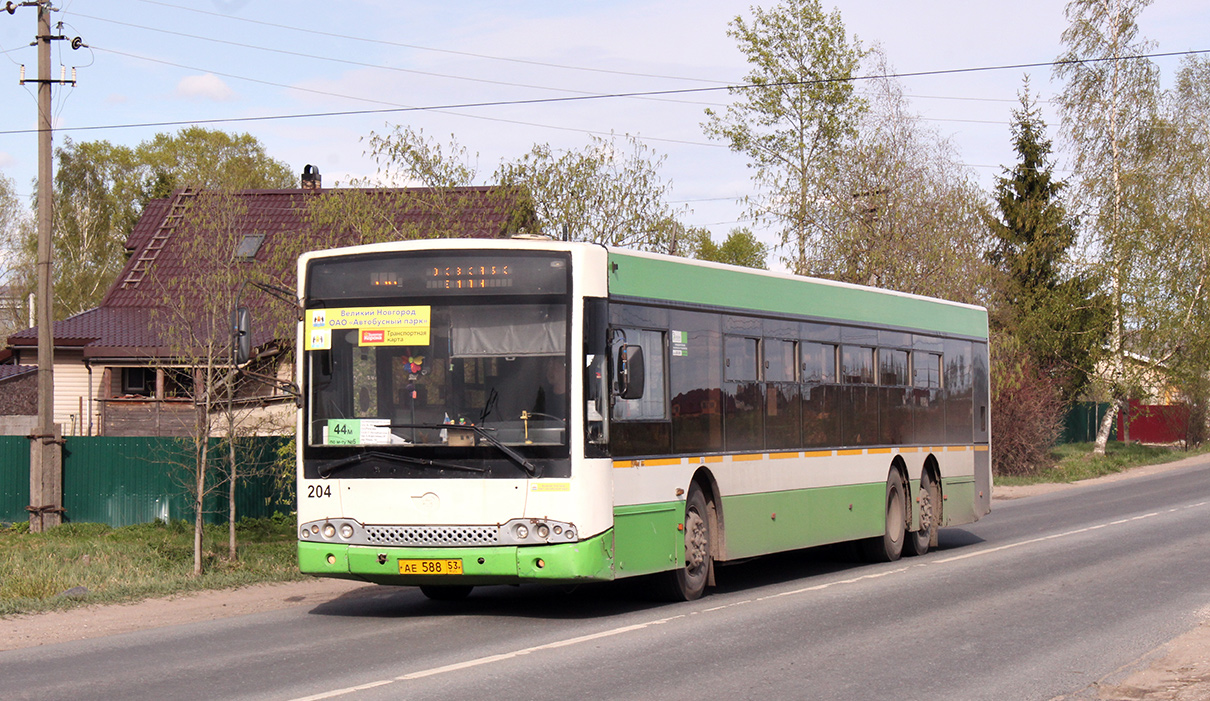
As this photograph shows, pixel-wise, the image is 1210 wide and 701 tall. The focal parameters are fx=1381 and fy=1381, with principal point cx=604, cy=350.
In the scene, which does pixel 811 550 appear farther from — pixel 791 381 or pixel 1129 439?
pixel 1129 439

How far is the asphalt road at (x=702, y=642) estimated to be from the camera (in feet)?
28.1

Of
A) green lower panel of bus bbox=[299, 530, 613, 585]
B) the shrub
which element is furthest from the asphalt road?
the shrub

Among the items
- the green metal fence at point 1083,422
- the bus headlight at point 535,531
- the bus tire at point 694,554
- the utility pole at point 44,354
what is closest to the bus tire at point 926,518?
the bus tire at point 694,554

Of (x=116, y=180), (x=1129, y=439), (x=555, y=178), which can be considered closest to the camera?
(x=555, y=178)

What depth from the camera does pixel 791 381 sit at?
14.9 metres

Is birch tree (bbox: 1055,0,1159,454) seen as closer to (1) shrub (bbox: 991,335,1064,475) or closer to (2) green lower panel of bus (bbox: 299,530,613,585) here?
(1) shrub (bbox: 991,335,1064,475)

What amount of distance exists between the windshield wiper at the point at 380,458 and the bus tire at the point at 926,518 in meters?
8.70

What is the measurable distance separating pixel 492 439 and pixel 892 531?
7749 millimetres

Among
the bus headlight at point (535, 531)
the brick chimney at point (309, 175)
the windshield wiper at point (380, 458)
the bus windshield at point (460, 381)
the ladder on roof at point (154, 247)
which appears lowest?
the bus headlight at point (535, 531)

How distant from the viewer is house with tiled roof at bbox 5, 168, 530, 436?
56.0 feet

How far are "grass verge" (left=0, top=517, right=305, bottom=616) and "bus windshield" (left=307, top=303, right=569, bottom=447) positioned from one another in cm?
409

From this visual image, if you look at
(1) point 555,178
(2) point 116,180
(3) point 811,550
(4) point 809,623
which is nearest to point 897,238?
(1) point 555,178

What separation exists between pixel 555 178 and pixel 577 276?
1086cm

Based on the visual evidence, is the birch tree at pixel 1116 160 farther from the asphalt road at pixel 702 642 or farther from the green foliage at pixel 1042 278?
the asphalt road at pixel 702 642
